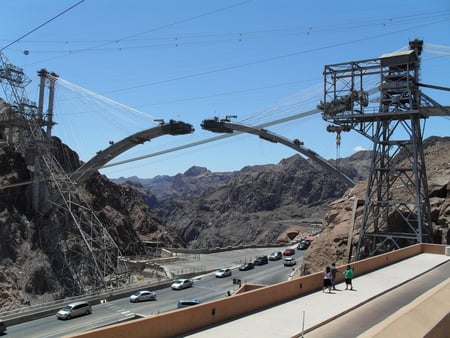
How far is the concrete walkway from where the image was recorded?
11391 mm

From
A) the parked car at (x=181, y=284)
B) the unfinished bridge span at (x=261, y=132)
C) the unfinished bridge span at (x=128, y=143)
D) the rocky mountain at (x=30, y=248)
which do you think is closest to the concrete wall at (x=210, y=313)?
the parked car at (x=181, y=284)

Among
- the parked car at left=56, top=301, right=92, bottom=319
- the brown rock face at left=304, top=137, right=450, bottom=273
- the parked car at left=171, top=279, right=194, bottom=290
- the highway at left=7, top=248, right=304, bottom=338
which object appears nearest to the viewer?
the highway at left=7, top=248, right=304, bottom=338

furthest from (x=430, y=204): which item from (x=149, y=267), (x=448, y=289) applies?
(x=149, y=267)

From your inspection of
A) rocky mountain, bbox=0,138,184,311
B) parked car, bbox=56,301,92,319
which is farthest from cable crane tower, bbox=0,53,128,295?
parked car, bbox=56,301,92,319

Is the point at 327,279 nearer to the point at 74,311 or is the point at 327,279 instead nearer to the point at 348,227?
the point at 348,227

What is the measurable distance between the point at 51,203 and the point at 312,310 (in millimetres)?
48701

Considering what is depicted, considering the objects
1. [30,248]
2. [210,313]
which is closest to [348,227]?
[210,313]

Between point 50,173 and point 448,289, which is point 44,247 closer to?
point 50,173

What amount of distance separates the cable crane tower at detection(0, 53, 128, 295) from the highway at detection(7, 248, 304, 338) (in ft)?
38.7

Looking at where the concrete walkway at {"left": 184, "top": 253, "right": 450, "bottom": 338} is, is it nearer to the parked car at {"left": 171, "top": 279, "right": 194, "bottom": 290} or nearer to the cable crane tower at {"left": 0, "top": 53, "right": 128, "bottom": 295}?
the parked car at {"left": 171, "top": 279, "right": 194, "bottom": 290}

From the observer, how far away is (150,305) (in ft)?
113

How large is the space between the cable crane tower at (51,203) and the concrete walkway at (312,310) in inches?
1430

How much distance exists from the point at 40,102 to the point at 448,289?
53.6m

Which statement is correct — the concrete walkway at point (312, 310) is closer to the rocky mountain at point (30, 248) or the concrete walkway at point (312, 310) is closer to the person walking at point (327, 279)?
the person walking at point (327, 279)
